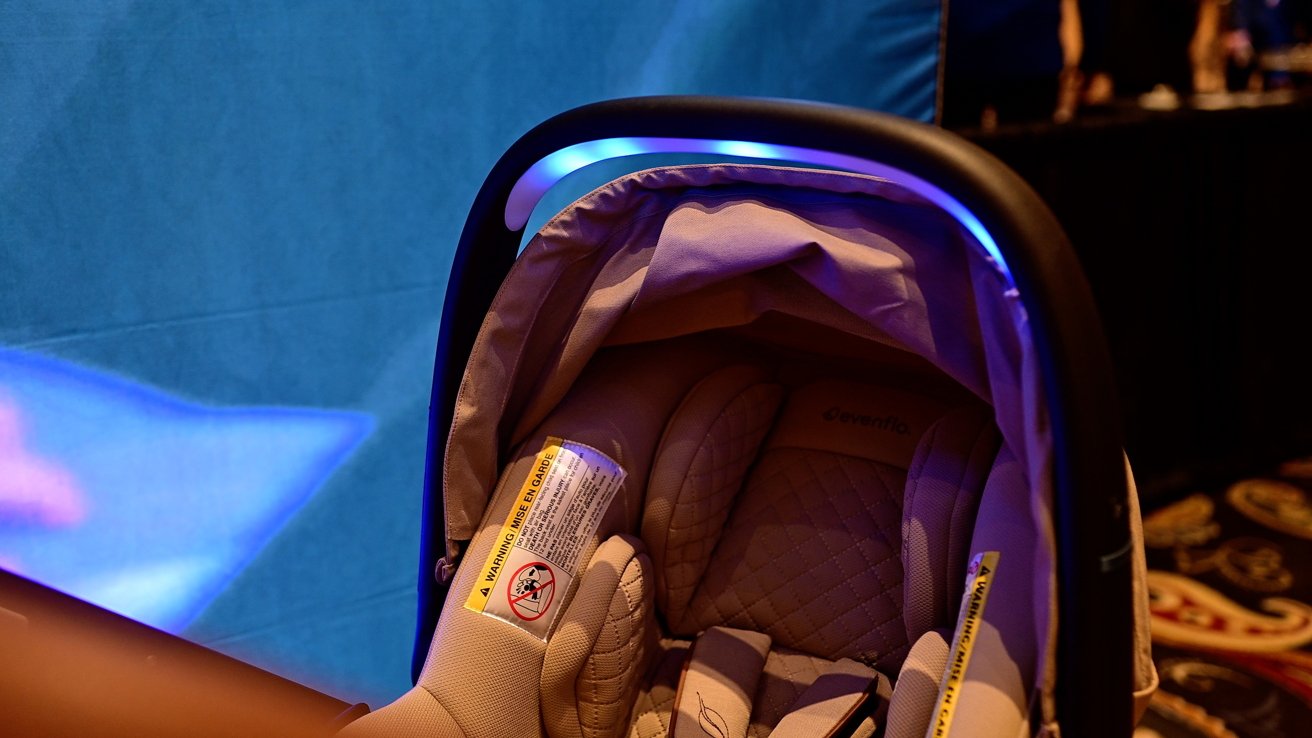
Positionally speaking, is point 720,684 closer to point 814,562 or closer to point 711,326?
point 814,562

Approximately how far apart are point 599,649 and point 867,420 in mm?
463

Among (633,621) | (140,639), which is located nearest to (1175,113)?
(633,621)

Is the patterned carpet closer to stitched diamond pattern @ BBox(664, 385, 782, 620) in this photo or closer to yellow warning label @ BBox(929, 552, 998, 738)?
stitched diamond pattern @ BBox(664, 385, 782, 620)

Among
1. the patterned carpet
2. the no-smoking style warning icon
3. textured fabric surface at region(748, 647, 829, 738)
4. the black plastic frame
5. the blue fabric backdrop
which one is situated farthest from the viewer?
the patterned carpet

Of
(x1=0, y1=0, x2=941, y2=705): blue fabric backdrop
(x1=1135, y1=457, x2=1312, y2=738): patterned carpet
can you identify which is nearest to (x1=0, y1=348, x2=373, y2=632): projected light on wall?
(x1=0, y1=0, x2=941, y2=705): blue fabric backdrop

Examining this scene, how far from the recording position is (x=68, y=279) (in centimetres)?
155

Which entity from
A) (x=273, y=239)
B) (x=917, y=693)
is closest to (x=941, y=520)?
(x=917, y=693)

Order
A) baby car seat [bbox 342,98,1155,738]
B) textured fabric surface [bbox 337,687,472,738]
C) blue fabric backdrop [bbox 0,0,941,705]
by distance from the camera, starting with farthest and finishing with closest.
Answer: blue fabric backdrop [bbox 0,0,941,705] < textured fabric surface [bbox 337,687,472,738] < baby car seat [bbox 342,98,1155,738]

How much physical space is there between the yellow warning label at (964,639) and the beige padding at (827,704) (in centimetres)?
21

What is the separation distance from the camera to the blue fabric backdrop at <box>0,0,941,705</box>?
153 centimetres

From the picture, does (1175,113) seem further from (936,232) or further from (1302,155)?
(936,232)

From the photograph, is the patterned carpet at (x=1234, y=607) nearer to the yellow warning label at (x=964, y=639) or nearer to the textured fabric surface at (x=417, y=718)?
the yellow warning label at (x=964, y=639)

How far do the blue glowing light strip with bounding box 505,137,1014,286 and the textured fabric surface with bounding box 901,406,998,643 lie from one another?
1.17 ft

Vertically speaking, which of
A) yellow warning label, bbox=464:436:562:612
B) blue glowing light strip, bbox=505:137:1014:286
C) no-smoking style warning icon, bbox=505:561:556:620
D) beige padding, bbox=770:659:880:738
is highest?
blue glowing light strip, bbox=505:137:1014:286
